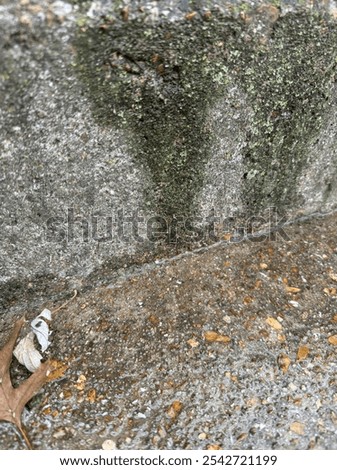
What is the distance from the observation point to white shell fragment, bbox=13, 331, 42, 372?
4.32ft

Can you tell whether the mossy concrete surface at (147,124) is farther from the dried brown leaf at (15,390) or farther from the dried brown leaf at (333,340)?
the dried brown leaf at (333,340)

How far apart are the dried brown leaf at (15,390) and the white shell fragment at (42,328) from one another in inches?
2.7

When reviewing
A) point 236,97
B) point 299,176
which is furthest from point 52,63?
point 299,176

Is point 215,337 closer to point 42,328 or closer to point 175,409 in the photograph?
point 175,409

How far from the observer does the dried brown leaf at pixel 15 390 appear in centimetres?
121

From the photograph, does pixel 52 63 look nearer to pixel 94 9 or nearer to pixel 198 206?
pixel 94 9

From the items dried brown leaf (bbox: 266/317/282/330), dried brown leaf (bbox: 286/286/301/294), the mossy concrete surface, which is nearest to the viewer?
the mossy concrete surface

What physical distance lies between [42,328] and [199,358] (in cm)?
51

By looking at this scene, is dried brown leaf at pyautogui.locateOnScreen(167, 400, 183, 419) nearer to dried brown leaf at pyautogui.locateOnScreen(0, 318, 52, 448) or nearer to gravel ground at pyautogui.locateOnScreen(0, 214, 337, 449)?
gravel ground at pyautogui.locateOnScreen(0, 214, 337, 449)

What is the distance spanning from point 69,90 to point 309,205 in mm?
1077

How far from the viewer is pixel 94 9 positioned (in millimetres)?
1042

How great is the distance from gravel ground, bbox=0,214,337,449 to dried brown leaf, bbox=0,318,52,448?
0.08 ft

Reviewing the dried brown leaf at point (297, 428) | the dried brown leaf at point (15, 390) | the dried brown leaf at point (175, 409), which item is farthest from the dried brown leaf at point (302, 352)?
the dried brown leaf at point (15, 390)

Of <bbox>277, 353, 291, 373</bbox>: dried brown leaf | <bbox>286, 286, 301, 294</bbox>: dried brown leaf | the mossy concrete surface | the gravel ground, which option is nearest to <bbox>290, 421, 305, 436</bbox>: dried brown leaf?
the gravel ground
